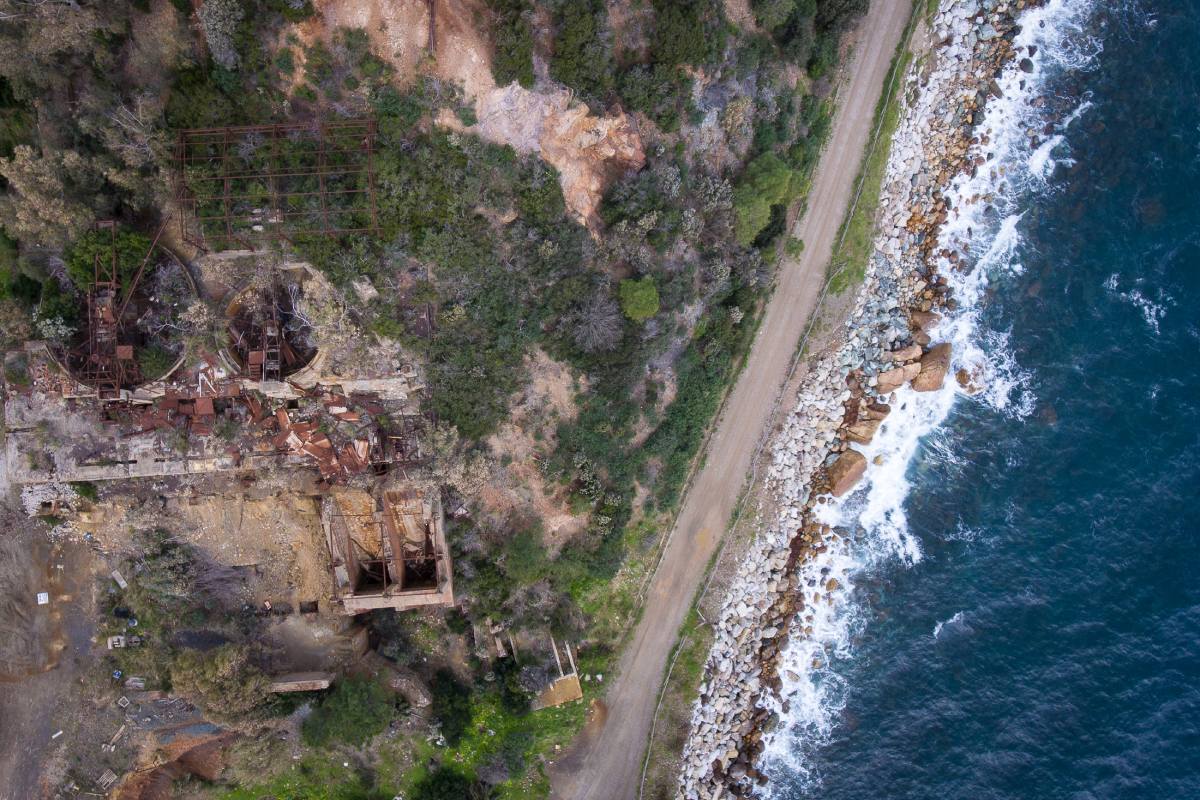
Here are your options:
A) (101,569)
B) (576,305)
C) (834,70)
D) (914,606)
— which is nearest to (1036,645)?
(914,606)

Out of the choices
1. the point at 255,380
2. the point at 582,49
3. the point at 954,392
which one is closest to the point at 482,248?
the point at 582,49

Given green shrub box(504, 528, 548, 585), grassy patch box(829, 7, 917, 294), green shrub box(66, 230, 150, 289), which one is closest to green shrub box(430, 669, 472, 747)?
green shrub box(504, 528, 548, 585)

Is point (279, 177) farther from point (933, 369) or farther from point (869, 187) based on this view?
point (933, 369)

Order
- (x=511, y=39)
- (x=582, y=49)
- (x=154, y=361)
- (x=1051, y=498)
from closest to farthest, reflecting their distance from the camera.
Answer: (x=511, y=39) → (x=154, y=361) → (x=582, y=49) → (x=1051, y=498)

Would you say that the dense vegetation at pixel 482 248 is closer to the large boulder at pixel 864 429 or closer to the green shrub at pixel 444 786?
the green shrub at pixel 444 786

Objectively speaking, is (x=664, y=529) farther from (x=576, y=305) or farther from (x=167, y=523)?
(x=167, y=523)
